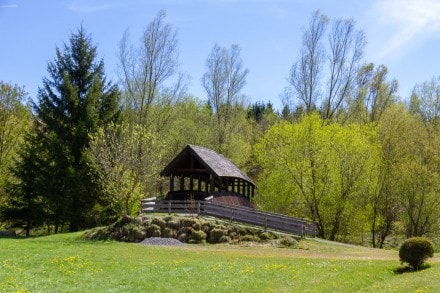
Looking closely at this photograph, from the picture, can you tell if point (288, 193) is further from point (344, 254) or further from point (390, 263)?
point (390, 263)

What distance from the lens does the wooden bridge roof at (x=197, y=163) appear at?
33219mm

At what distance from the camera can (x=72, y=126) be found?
123 feet

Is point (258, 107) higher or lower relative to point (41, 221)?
higher

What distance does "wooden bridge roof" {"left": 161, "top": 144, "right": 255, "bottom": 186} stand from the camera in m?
33.2

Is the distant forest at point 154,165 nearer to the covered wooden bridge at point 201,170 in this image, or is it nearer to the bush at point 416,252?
the covered wooden bridge at point 201,170

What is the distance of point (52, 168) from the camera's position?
3572 centimetres

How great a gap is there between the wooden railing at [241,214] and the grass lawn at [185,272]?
6.02m

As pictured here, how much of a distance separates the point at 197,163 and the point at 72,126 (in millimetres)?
10350

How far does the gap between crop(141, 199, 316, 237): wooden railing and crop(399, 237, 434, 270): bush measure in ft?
31.9

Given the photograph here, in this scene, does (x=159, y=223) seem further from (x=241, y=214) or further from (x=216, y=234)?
(x=241, y=214)

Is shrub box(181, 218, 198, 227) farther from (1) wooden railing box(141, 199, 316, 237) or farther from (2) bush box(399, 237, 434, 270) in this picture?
(2) bush box(399, 237, 434, 270)

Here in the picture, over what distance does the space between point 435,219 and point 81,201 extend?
91.8 feet

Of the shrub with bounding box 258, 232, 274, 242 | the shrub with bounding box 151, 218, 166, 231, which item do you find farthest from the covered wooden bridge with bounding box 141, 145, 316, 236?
the shrub with bounding box 151, 218, 166, 231

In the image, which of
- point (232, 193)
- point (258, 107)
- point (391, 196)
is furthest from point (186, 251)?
point (258, 107)
